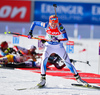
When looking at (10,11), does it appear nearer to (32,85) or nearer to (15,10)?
(15,10)

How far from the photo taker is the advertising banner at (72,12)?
112 ft

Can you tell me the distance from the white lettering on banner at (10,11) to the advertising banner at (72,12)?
52.9 inches

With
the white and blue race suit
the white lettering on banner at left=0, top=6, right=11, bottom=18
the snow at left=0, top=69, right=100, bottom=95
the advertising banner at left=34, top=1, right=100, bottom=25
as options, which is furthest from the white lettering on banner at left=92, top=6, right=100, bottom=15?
the white and blue race suit

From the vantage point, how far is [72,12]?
114ft

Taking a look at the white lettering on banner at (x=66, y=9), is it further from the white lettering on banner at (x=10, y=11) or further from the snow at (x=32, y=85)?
the snow at (x=32, y=85)

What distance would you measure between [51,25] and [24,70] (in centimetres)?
302

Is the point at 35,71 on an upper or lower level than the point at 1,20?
lower

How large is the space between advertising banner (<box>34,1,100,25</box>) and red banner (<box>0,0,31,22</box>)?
94 centimetres

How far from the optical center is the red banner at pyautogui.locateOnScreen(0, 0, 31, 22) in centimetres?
3428

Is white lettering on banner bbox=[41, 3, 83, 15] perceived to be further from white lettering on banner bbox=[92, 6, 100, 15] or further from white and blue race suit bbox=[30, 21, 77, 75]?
white and blue race suit bbox=[30, 21, 77, 75]

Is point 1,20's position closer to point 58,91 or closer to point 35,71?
point 35,71

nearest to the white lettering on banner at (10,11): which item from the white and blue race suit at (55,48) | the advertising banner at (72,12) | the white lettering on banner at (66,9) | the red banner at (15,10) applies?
the red banner at (15,10)

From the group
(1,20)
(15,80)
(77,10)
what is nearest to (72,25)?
(77,10)

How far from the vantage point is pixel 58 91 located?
7.04 meters
